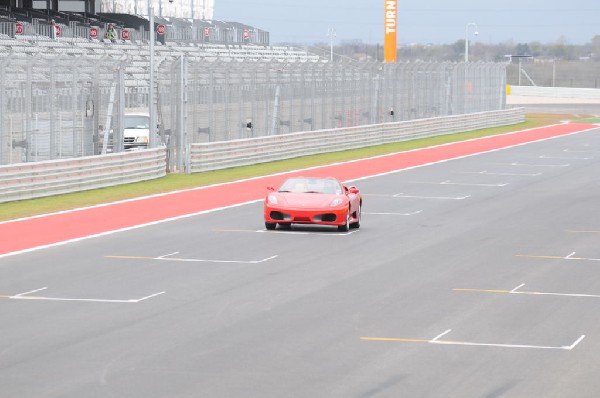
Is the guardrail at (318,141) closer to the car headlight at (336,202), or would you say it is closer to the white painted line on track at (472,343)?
the car headlight at (336,202)

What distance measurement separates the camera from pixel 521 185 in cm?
3659

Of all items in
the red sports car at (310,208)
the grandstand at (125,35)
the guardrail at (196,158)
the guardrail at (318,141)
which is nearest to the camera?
the red sports car at (310,208)

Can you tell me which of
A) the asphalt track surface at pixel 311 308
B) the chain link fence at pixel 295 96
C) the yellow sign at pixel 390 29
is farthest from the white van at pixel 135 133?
the yellow sign at pixel 390 29

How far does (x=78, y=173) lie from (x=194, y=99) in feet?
26.5

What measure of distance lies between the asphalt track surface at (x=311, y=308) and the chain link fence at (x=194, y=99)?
600 cm

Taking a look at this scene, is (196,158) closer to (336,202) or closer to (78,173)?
(78,173)

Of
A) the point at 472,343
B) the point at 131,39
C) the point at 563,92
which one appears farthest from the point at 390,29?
the point at 472,343

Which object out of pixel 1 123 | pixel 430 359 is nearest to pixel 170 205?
pixel 1 123

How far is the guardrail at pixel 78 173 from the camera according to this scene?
3038 cm

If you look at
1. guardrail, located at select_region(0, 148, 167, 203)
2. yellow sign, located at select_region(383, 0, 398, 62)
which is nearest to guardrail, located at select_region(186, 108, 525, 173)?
guardrail, located at select_region(0, 148, 167, 203)

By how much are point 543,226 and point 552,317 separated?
10907 mm

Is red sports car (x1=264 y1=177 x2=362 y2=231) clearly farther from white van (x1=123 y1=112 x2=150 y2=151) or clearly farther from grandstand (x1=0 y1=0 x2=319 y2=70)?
grandstand (x1=0 y1=0 x2=319 y2=70)

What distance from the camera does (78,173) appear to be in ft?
109

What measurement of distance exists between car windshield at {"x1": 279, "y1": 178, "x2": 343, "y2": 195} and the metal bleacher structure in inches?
888
